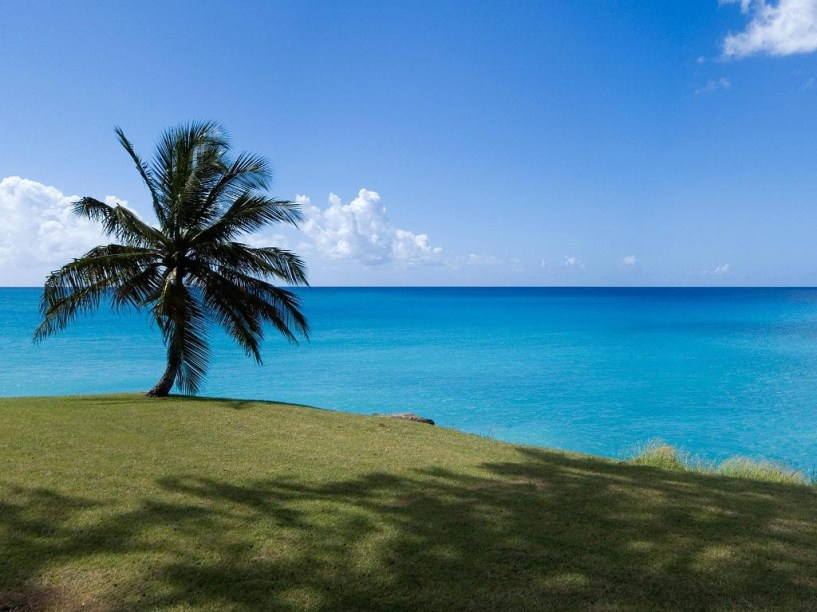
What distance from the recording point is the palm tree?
1255 centimetres

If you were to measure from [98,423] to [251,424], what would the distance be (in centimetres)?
245

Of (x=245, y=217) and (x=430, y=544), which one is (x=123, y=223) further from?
(x=430, y=544)

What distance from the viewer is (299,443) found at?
8.41 m

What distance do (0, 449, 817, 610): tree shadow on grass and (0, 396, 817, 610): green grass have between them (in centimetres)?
2

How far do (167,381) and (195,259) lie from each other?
9.84 ft

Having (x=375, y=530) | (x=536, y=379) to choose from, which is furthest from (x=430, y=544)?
(x=536, y=379)

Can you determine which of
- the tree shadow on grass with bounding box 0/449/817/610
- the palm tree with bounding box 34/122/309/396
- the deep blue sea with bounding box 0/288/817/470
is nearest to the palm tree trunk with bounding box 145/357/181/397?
the palm tree with bounding box 34/122/309/396

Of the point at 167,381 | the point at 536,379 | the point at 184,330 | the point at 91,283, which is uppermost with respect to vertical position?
the point at 91,283

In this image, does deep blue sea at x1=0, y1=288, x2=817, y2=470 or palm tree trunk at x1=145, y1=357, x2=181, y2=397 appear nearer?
palm tree trunk at x1=145, y1=357, x2=181, y2=397

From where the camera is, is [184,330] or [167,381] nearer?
[184,330]

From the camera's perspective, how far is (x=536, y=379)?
95.6 feet

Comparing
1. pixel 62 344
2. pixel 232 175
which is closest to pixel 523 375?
pixel 232 175

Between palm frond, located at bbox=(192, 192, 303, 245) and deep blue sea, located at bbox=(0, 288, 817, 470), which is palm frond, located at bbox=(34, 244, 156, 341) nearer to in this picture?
palm frond, located at bbox=(192, 192, 303, 245)

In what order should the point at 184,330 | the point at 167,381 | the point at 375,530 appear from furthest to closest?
the point at 167,381, the point at 184,330, the point at 375,530
